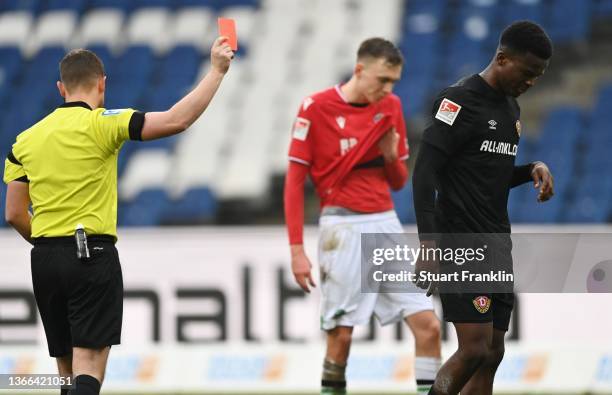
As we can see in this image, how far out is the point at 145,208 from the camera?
12625mm

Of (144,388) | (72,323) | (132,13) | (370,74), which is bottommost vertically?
(144,388)

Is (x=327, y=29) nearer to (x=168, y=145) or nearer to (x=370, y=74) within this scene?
(x=168, y=145)

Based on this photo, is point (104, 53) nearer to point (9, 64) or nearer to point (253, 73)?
point (9, 64)

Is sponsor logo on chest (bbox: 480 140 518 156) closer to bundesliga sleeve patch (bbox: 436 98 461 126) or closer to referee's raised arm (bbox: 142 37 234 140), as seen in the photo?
bundesliga sleeve patch (bbox: 436 98 461 126)

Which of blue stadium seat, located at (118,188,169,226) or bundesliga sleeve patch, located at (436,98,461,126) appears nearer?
bundesliga sleeve patch, located at (436,98,461,126)

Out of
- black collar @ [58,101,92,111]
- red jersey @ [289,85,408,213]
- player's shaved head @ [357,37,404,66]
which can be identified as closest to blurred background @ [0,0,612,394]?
red jersey @ [289,85,408,213]

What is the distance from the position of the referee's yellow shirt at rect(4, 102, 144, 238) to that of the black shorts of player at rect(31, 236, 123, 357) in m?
0.08

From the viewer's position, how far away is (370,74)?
22.1 ft

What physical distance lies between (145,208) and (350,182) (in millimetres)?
6085

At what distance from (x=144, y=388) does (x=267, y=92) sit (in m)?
6.13

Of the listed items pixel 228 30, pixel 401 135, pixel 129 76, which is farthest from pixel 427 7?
pixel 228 30

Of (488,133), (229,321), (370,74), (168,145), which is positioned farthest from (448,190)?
(168,145)

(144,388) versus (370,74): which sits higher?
(370,74)

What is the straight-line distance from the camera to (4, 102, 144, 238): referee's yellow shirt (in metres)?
5.14
